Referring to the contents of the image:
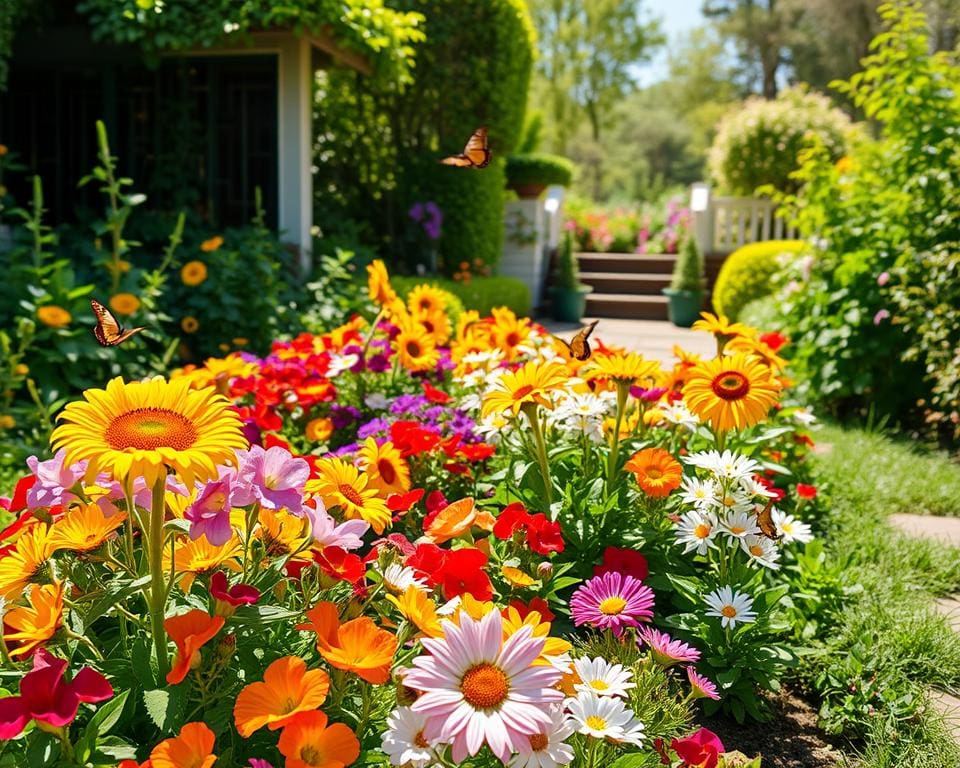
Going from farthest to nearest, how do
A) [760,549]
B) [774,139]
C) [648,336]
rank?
[774,139]
[648,336]
[760,549]

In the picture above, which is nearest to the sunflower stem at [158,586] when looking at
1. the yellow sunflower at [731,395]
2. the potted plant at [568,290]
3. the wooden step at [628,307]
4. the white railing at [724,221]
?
the yellow sunflower at [731,395]

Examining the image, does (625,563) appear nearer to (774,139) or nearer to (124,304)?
(124,304)

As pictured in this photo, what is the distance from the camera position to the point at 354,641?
1129 millimetres

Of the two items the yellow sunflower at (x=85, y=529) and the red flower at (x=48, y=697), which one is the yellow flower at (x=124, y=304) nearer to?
the yellow sunflower at (x=85, y=529)

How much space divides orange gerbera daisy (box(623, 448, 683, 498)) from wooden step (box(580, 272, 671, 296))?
386 inches

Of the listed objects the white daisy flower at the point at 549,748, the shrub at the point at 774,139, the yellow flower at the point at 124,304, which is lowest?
the white daisy flower at the point at 549,748

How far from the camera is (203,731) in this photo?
1.01 meters

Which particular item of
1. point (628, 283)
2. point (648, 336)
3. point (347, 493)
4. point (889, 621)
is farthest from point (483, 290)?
point (347, 493)

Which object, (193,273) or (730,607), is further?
(193,273)

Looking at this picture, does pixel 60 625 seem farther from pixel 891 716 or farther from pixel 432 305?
pixel 432 305

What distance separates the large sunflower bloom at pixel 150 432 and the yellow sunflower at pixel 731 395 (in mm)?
1041

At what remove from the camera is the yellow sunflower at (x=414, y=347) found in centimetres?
277

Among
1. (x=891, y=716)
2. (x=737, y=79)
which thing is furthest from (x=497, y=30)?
(x=737, y=79)

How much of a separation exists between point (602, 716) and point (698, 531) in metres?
0.68
